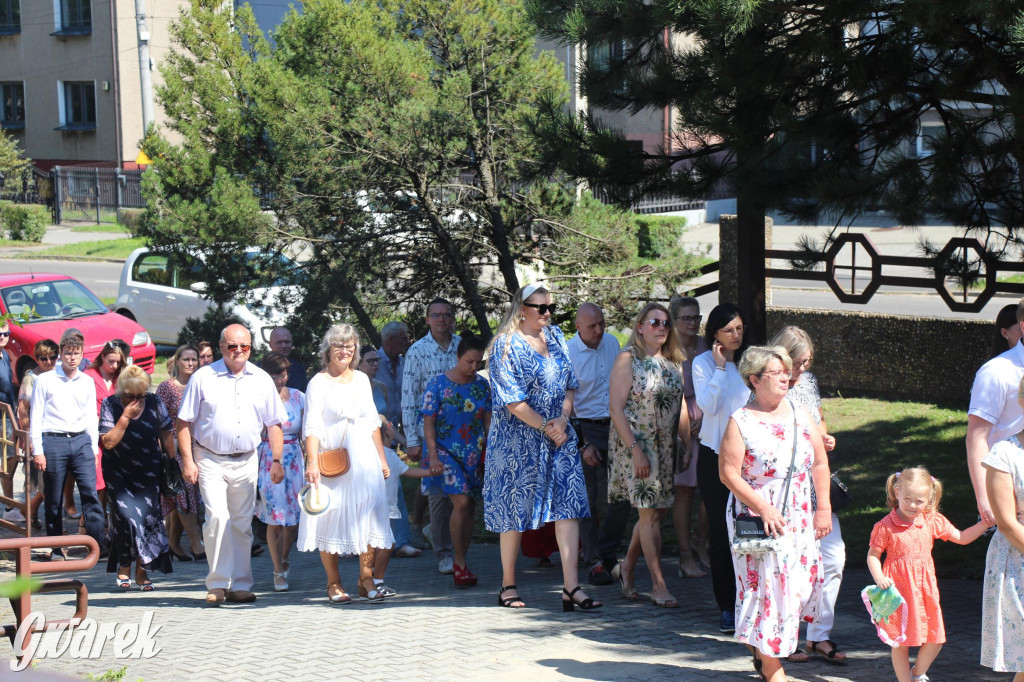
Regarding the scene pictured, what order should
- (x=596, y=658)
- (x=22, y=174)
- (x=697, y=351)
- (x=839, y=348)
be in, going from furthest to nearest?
(x=22, y=174) < (x=839, y=348) < (x=697, y=351) < (x=596, y=658)

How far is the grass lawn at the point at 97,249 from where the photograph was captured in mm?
30656

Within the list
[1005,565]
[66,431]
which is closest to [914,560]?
[1005,565]

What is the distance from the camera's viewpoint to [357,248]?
10.7 metres

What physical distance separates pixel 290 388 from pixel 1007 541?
496 centimetres

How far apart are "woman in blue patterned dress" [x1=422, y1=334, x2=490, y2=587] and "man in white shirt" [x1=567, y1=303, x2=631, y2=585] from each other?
689 millimetres

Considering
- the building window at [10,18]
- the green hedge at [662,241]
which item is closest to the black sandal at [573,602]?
the green hedge at [662,241]

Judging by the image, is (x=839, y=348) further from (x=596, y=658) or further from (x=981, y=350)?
(x=596, y=658)

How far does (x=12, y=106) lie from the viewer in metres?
43.1

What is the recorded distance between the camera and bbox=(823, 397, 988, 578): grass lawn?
742 cm

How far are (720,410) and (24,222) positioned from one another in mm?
32235

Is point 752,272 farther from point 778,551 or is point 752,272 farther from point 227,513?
point 227,513

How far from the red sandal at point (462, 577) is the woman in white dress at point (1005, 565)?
3470 millimetres

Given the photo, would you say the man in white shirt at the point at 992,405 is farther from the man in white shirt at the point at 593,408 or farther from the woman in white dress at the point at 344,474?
the woman in white dress at the point at 344,474

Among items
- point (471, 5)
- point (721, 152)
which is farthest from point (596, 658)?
point (471, 5)
